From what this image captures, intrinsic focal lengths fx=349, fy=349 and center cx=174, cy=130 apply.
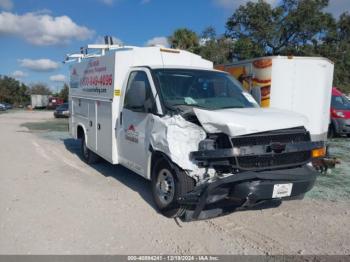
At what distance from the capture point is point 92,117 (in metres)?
8.06

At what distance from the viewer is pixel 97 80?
761 cm

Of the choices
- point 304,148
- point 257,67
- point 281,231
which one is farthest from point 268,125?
point 257,67

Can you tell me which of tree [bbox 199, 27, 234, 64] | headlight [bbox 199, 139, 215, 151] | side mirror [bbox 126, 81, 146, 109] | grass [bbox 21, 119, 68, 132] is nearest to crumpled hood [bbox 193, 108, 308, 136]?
headlight [bbox 199, 139, 215, 151]

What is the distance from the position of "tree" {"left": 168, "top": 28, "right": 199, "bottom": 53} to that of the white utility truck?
2341 cm

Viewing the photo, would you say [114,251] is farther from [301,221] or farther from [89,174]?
[89,174]

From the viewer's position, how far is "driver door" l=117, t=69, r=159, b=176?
217 inches

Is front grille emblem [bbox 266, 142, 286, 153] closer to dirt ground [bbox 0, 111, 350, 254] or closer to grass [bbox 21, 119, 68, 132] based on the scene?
dirt ground [bbox 0, 111, 350, 254]

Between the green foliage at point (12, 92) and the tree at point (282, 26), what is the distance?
223 feet

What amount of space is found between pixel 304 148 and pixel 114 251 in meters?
2.75

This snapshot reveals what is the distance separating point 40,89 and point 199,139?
360 feet

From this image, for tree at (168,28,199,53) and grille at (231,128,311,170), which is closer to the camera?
grille at (231,128,311,170)

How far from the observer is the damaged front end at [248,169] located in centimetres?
425

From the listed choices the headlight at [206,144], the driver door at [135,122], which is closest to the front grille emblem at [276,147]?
the headlight at [206,144]

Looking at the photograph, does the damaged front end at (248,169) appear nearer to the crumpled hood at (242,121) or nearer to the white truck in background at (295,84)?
the crumpled hood at (242,121)
